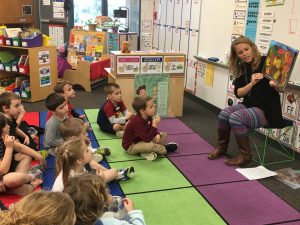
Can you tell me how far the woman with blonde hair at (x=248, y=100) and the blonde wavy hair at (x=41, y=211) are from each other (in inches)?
87.3

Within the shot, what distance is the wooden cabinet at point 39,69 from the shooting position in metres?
5.02

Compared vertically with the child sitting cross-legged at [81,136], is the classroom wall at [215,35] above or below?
above

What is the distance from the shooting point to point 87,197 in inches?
56.6

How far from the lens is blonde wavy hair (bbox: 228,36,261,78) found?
3.12 meters

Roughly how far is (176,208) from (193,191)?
11.9 inches

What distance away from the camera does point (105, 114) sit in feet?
12.7

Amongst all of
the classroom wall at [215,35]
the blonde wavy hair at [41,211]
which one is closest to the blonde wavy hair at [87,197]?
the blonde wavy hair at [41,211]

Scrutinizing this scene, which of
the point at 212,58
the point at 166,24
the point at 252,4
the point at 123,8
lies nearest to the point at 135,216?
the point at 252,4

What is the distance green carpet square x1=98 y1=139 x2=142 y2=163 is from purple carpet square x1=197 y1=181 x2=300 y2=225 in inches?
33.4

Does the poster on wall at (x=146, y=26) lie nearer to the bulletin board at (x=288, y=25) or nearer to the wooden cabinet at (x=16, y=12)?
the wooden cabinet at (x=16, y=12)

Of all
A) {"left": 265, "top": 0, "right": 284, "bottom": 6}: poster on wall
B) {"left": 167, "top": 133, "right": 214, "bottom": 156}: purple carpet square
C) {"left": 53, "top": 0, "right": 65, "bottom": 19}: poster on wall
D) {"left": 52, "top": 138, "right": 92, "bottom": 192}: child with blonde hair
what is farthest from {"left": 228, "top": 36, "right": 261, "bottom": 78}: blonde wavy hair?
{"left": 53, "top": 0, "right": 65, "bottom": 19}: poster on wall

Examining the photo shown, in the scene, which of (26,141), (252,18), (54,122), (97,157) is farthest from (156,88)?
(26,141)

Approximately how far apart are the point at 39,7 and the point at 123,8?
1.80m

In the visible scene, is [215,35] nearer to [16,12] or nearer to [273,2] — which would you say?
[273,2]
